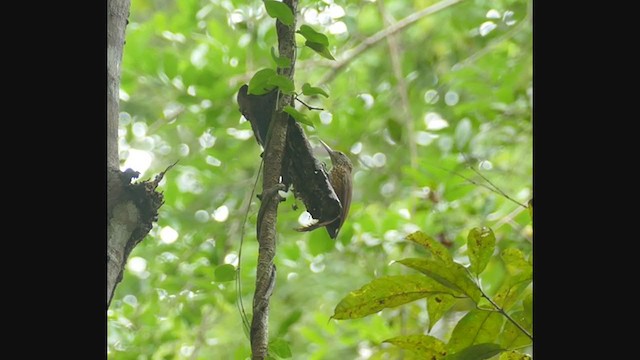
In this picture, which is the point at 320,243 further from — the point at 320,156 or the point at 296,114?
the point at 296,114

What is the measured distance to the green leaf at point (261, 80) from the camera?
1.55 feet

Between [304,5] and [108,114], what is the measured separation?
49 centimetres

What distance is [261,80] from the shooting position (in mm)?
476

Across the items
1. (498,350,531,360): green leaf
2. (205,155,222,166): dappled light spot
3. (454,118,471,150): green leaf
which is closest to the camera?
(498,350,531,360): green leaf

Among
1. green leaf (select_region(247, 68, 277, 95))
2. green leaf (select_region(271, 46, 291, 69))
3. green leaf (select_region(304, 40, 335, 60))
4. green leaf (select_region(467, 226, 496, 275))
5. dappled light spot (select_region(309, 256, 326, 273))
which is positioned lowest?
green leaf (select_region(467, 226, 496, 275))

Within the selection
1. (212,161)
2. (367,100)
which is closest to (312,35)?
(212,161)

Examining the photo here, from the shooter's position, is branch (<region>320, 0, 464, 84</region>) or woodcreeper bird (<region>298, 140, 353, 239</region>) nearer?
woodcreeper bird (<region>298, 140, 353, 239</region>)

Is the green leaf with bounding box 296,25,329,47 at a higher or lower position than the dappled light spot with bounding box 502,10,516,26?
lower

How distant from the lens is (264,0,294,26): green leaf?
18.4 inches

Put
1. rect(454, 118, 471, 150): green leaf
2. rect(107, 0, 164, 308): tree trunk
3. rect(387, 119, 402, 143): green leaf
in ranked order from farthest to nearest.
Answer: rect(387, 119, 402, 143): green leaf < rect(454, 118, 471, 150): green leaf < rect(107, 0, 164, 308): tree trunk

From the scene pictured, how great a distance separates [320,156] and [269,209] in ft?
1.65

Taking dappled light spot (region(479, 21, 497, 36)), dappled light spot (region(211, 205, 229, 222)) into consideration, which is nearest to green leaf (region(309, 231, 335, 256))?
dappled light spot (region(211, 205, 229, 222))

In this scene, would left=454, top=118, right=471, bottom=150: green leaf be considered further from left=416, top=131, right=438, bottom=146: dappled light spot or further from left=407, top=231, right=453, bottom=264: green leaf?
left=407, top=231, right=453, bottom=264: green leaf
